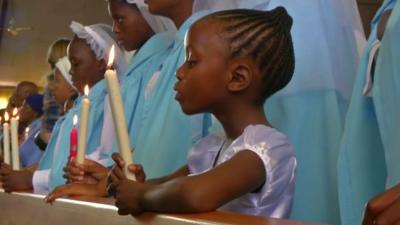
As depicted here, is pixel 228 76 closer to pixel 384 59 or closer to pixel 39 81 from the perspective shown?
pixel 384 59

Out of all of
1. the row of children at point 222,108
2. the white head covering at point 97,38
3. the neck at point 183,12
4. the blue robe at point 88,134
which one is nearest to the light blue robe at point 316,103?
the row of children at point 222,108

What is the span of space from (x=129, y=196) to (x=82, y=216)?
0.09 meters

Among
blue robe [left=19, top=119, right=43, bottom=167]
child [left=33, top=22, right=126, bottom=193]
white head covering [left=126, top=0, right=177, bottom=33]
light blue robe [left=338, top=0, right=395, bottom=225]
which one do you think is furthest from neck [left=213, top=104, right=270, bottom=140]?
blue robe [left=19, top=119, right=43, bottom=167]

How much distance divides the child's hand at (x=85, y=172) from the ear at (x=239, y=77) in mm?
331

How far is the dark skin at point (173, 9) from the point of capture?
176 cm

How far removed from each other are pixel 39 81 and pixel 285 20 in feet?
20.0

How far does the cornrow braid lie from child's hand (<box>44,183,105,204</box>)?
0.35 meters

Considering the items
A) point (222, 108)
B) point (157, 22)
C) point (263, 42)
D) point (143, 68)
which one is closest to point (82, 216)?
point (222, 108)

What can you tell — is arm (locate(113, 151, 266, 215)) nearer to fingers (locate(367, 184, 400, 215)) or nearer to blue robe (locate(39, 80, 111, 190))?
fingers (locate(367, 184, 400, 215))

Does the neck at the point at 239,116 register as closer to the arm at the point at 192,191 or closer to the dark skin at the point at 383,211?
the arm at the point at 192,191

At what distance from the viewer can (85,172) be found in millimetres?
1437

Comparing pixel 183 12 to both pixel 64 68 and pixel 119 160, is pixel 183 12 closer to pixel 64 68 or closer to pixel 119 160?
pixel 119 160

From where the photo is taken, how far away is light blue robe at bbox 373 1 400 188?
47.1 inches

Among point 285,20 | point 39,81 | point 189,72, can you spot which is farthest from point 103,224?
point 39,81
